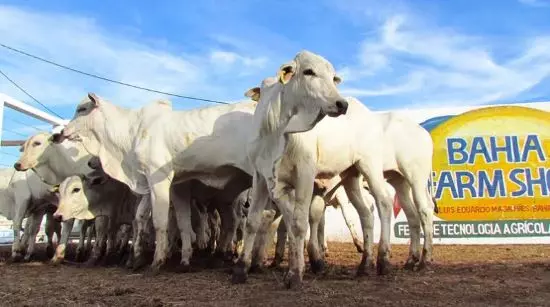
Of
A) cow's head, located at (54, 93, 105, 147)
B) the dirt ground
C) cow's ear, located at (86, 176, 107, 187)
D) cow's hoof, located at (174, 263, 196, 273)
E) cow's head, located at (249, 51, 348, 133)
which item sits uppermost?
cow's head, located at (54, 93, 105, 147)

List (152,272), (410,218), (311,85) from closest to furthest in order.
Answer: (311,85) < (152,272) < (410,218)

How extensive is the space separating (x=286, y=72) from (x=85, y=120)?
4.91 m

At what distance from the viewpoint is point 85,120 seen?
956cm

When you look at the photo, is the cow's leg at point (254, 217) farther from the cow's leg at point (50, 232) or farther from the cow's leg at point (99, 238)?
the cow's leg at point (50, 232)

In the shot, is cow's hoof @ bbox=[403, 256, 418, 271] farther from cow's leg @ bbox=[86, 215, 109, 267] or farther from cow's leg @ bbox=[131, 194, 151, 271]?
cow's leg @ bbox=[86, 215, 109, 267]

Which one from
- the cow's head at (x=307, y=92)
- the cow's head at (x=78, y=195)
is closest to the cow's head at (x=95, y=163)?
the cow's head at (x=78, y=195)

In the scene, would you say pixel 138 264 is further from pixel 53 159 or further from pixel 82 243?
pixel 53 159

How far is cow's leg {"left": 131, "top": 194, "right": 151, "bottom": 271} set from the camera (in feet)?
27.2

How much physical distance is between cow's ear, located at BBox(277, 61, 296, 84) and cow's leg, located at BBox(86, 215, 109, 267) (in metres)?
5.43

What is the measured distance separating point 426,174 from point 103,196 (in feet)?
17.9

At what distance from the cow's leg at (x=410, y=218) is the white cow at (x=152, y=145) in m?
2.42

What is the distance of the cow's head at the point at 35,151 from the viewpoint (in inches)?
423

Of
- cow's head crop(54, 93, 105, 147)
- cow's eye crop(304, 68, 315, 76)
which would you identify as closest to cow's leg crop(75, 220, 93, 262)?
cow's head crop(54, 93, 105, 147)

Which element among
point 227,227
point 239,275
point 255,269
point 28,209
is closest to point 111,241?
point 227,227
